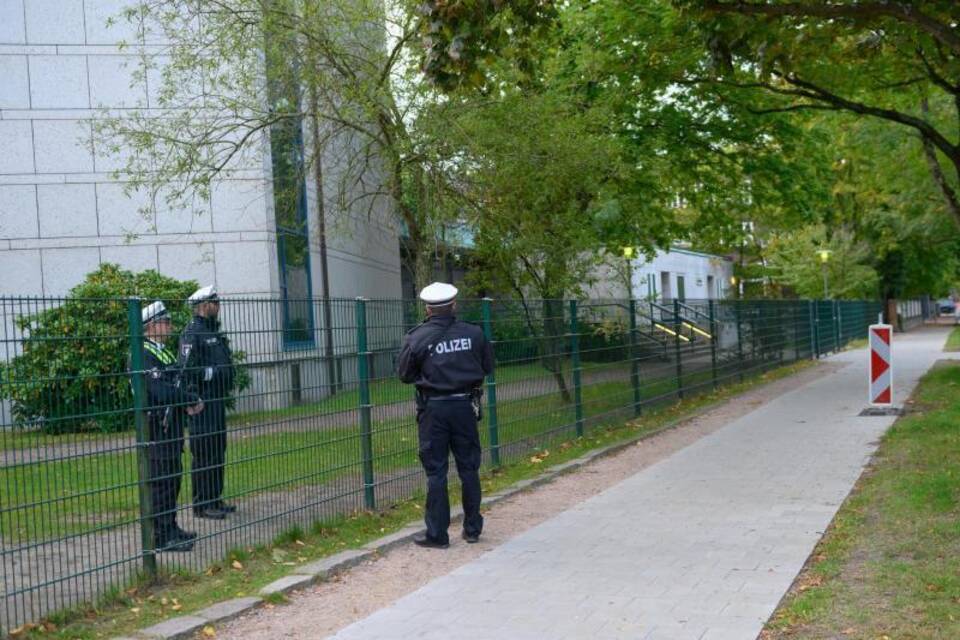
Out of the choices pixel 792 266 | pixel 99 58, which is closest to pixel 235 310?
pixel 99 58

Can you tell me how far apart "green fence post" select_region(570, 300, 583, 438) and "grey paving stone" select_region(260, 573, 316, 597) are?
6320 millimetres

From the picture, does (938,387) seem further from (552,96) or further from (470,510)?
(470,510)

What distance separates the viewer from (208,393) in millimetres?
7152

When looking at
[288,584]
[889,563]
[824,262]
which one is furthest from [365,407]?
[824,262]

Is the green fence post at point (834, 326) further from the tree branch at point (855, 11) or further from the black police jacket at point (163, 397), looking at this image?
the black police jacket at point (163, 397)

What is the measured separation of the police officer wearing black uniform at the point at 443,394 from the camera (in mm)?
7688

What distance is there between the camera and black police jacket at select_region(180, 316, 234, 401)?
7.08m

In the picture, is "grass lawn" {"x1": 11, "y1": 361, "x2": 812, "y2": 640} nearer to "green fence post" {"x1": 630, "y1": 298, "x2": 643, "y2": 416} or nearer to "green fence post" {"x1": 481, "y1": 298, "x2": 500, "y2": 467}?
"green fence post" {"x1": 481, "y1": 298, "x2": 500, "y2": 467}

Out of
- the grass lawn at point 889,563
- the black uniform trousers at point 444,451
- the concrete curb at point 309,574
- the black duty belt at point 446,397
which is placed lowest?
the grass lawn at point 889,563

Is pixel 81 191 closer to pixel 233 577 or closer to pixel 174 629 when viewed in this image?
pixel 233 577

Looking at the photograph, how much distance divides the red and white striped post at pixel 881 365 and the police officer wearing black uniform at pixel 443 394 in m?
8.22

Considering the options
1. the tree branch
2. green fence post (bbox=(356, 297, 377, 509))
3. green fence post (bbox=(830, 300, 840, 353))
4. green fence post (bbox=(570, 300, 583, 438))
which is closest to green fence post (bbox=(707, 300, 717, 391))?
green fence post (bbox=(570, 300, 583, 438))

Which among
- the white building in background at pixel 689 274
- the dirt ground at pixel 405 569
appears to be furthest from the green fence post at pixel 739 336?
the white building in background at pixel 689 274

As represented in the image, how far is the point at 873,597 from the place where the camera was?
6.00 meters
